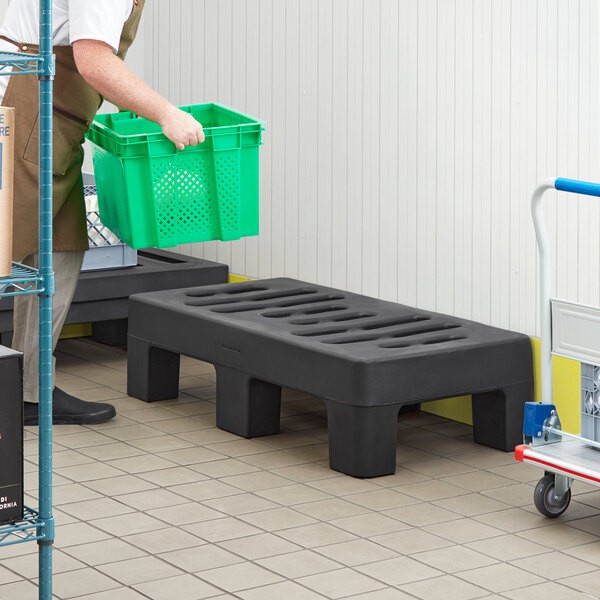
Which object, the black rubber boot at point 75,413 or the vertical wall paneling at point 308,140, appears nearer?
the black rubber boot at point 75,413

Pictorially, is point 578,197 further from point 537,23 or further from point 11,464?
point 11,464

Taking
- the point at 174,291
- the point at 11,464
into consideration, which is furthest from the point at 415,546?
the point at 174,291

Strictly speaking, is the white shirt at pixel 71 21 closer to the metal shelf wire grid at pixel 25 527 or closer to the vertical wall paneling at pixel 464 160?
the vertical wall paneling at pixel 464 160

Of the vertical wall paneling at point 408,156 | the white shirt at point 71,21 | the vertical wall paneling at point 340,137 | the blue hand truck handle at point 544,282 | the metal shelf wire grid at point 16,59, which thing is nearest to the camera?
the metal shelf wire grid at point 16,59

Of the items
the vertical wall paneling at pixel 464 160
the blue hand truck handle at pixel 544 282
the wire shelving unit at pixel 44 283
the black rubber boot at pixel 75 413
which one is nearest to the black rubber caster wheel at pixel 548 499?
the blue hand truck handle at pixel 544 282

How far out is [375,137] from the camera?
5211 mm

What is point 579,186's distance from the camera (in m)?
3.62

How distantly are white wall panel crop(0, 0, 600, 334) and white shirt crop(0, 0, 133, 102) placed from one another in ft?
4.12

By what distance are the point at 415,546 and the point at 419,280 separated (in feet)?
5.59

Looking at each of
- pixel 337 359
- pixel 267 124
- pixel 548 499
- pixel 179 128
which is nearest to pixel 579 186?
pixel 548 499

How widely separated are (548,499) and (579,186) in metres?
0.96

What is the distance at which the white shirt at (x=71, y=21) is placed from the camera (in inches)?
160

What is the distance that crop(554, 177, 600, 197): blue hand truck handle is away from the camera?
3594mm

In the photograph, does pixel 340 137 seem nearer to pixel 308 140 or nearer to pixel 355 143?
pixel 355 143
